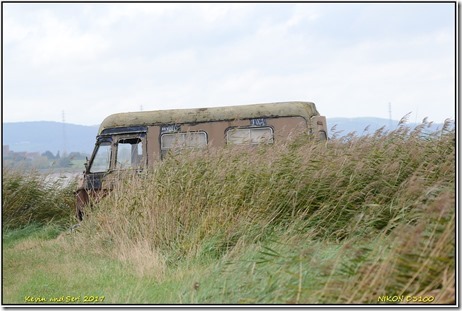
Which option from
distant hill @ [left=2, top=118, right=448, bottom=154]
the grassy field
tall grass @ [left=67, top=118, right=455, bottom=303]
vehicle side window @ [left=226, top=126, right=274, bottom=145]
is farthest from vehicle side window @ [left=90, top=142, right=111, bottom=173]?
distant hill @ [left=2, top=118, right=448, bottom=154]

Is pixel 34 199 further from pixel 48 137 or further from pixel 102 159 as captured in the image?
pixel 48 137

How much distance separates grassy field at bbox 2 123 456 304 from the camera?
19.0ft

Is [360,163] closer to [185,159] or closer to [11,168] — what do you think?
[185,159]

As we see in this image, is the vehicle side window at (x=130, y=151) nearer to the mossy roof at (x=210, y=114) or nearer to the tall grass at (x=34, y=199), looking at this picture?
the mossy roof at (x=210, y=114)

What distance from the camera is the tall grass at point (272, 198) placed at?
871cm

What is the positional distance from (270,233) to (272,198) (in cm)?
84

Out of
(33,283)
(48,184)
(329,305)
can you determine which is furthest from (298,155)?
(48,184)

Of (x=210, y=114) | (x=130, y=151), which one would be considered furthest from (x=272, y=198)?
(x=130, y=151)

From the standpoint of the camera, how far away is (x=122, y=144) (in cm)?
1464

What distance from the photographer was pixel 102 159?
14344 mm

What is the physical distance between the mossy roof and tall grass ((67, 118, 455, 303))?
2.89 m

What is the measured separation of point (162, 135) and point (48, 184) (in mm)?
3941

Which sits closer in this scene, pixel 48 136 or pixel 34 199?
pixel 34 199

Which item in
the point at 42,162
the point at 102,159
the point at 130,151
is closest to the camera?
the point at 102,159
